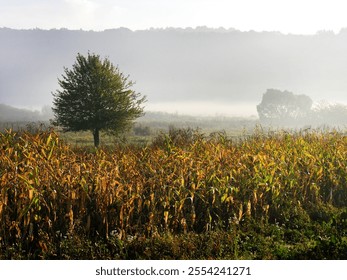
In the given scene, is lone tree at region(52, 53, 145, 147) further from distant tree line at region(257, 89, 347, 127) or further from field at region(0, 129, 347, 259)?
distant tree line at region(257, 89, 347, 127)

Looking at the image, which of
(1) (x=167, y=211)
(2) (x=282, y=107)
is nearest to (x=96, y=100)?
(1) (x=167, y=211)

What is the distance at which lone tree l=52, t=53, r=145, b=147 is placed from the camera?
1017 inches

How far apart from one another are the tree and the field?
194 feet

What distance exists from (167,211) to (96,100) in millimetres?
18803

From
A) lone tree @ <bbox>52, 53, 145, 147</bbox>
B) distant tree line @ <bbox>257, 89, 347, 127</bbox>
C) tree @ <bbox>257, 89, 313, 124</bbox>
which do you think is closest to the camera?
lone tree @ <bbox>52, 53, 145, 147</bbox>

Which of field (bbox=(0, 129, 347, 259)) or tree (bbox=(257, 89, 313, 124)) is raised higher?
tree (bbox=(257, 89, 313, 124))

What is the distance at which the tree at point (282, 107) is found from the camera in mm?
68375

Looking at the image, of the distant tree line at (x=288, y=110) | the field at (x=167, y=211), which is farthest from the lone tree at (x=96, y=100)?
the distant tree line at (x=288, y=110)

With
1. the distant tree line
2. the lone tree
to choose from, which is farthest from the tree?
the lone tree

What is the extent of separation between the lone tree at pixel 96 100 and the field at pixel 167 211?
15191mm

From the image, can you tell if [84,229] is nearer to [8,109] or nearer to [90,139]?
[90,139]

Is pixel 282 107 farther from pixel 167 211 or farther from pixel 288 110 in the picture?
pixel 167 211
